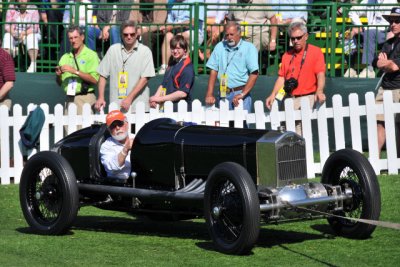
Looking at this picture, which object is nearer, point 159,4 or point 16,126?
point 16,126

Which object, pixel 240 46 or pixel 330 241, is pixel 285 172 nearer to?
pixel 330 241

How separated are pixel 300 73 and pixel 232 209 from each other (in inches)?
216

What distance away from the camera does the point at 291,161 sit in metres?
9.77

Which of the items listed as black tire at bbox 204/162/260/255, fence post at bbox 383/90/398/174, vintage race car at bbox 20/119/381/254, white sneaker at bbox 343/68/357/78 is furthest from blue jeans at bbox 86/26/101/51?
black tire at bbox 204/162/260/255

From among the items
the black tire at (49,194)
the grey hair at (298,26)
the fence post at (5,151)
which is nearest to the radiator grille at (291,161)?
the black tire at (49,194)

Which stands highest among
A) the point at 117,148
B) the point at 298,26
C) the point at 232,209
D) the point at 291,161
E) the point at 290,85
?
the point at 298,26

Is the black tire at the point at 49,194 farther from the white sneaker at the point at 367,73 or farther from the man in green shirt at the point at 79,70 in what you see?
the white sneaker at the point at 367,73

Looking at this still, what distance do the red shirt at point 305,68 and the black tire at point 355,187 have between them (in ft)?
→ 14.3

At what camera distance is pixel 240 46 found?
14.8 m

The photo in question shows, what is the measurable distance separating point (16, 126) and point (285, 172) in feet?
19.7

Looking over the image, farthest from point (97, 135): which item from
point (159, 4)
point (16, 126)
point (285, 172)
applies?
point (159, 4)

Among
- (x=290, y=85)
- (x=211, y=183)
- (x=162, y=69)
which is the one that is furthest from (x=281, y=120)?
(x=211, y=183)

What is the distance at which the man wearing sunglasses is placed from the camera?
48.7 feet

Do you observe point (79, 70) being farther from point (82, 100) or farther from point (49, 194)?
point (49, 194)
